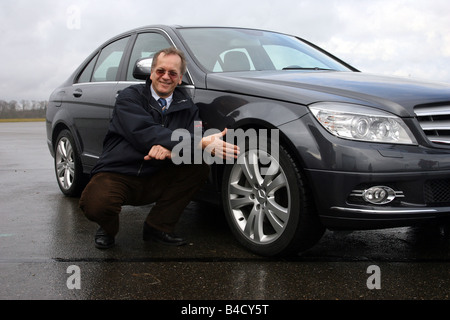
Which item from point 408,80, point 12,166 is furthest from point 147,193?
point 12,166

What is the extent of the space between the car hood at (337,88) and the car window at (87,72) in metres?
2.12

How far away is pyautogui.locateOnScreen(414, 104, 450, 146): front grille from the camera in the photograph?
295 cm

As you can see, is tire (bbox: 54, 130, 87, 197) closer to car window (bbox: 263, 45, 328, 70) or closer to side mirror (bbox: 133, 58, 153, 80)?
side mirror (bbox: 133, 58, 153, 80)

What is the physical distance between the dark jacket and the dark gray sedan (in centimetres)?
17

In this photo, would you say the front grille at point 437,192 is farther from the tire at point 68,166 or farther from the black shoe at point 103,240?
the tire at point 68,166

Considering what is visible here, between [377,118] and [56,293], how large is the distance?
76.5 inches

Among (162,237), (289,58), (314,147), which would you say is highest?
(289,58)

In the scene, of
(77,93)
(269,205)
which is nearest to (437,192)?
(269,205)

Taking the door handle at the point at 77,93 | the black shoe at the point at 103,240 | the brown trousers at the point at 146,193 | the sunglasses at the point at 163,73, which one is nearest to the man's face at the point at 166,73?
the sunglasses at the point at 163,73

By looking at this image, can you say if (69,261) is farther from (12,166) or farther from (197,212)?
(12,166)

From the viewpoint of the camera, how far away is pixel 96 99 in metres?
4.79

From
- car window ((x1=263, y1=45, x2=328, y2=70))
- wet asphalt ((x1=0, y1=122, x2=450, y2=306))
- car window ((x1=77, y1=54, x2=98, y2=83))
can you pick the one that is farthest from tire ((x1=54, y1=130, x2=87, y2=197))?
car window ((x1=263, y1=45, x2=328, y2=70))

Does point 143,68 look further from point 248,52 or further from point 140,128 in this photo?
point 248,52

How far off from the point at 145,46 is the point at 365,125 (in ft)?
7.71
